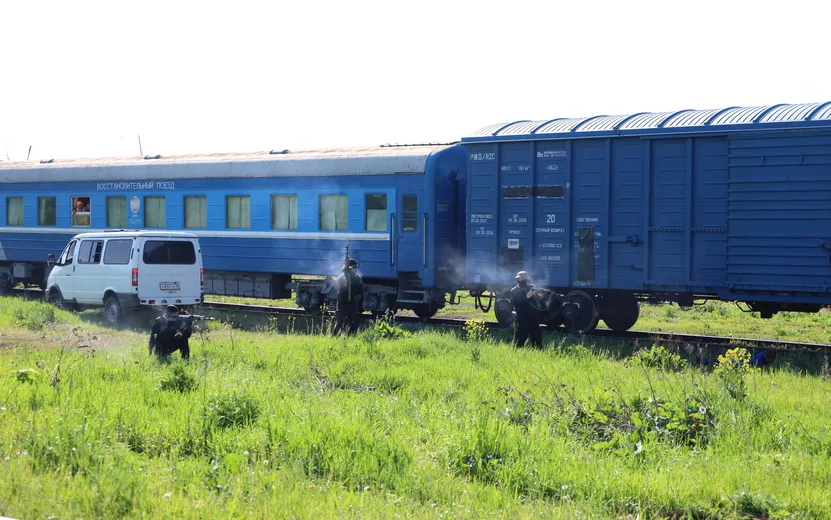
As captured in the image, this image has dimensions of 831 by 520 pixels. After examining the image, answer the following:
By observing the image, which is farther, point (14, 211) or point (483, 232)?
point (14, 211)

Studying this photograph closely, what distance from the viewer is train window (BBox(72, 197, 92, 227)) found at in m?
23.0

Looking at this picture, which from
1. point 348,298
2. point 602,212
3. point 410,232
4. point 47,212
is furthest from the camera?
point 47,212

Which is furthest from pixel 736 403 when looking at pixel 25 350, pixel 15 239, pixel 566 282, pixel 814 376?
pixel 15 239

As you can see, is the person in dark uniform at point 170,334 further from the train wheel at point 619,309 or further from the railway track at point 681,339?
the train wheel at point 619,309

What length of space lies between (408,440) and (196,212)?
48.0ft

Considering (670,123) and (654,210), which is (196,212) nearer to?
(654,210)

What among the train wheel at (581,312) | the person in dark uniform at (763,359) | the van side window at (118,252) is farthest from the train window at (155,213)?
the person in dark uniform at (763,359)

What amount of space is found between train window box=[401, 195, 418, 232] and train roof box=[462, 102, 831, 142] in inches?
67.6

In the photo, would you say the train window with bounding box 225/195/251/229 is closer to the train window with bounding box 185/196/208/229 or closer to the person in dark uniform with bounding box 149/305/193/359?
the train window with bounding box 185/196/208/229

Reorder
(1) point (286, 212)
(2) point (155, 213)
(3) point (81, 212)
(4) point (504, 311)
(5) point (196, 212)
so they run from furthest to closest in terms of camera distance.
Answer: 1. (3) point (81, 212)
2. (2) point (155, 213)
3. (5) point (196, 212)
4. (1) point (286, 212)
5. (4) point (504, 311)

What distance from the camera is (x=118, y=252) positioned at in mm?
17516

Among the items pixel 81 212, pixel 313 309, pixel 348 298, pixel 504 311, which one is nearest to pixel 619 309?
pixel 504 311

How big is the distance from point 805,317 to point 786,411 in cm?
1338

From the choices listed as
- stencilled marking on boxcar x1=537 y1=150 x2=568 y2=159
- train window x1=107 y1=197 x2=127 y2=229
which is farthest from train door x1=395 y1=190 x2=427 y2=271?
train window x1=107 y1=197 x2=127 y2=229
